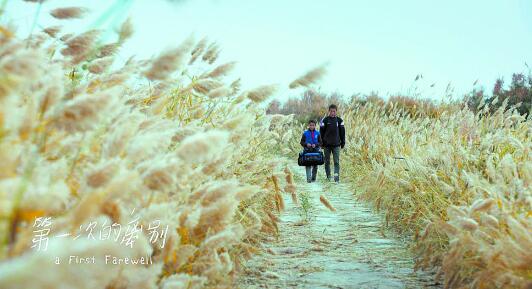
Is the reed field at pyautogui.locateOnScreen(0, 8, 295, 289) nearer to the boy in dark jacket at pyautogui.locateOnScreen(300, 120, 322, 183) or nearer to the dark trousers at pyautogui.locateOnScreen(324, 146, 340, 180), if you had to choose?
the dark trousers at pyautogui.locateOnScreen(324, 146, 340, 180)

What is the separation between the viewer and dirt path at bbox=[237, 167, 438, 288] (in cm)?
299

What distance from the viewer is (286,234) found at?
A: 439cm

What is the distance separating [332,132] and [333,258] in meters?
6.75

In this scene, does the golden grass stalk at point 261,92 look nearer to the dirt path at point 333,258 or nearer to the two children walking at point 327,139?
the dirt path at point 333,258

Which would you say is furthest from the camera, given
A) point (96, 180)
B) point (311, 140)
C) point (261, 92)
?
point (311, 140)

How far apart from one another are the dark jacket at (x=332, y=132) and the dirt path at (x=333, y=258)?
4781mm

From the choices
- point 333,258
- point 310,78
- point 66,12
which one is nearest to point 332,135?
point 333,258

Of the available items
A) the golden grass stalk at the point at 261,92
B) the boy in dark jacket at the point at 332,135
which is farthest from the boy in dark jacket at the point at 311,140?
A: the golden grass stalk at the point at 261,92

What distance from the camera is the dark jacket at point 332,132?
33.3ft

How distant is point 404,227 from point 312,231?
0.73 metres

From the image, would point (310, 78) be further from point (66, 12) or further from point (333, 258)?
point (333, 258)

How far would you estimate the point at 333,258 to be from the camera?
11.6 feet

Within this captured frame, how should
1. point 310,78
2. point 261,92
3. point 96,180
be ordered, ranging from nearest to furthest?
point 96,180, point 261,92, point 310,78

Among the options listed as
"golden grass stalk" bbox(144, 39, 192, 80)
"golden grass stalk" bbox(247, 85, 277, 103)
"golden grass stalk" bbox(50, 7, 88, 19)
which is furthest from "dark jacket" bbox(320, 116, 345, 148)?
"golden grass stalk" bbox(144, 39, 192, 80)
